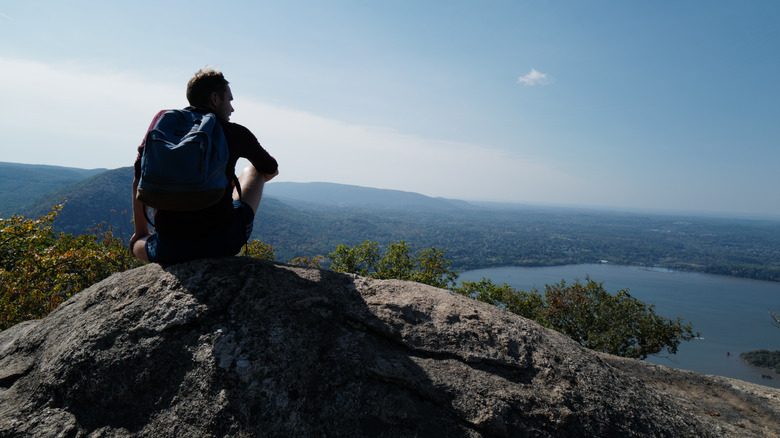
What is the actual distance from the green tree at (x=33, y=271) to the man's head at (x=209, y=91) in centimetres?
986

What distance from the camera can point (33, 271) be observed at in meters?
10.9

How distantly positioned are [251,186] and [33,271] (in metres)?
11.6

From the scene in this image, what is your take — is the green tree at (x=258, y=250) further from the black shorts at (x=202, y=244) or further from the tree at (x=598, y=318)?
the black shorts at (x=202, y=244)

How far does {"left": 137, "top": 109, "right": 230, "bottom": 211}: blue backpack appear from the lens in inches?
118

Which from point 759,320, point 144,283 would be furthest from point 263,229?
point 759,320

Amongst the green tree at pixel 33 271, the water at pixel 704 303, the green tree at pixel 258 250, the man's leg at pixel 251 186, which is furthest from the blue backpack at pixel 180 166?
the water at pixel 704 303

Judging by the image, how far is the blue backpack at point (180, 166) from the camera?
9.86 feet

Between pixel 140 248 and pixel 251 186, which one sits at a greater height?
pixel 251 186

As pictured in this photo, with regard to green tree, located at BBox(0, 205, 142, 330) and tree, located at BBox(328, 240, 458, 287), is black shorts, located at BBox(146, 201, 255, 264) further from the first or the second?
tree, located at BBox(328, 240, 458, 287)

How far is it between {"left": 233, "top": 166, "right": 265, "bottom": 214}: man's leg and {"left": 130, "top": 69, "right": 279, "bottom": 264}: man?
109 mm

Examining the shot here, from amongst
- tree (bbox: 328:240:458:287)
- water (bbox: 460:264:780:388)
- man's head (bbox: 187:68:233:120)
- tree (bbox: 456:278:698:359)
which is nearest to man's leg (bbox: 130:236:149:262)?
man's head (bbox: 187:68:233:120)

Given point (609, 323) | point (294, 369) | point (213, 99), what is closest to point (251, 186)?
point (213, 99)

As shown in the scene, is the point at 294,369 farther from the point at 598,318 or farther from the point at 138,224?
the point at 598,318

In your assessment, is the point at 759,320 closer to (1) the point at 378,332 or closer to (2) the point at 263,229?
(1) the point at 378,332
